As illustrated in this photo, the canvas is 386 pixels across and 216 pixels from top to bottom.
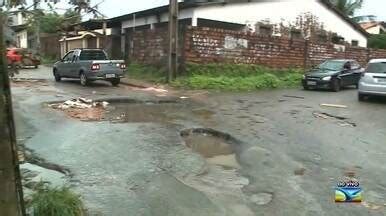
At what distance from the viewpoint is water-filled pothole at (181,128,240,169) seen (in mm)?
8281

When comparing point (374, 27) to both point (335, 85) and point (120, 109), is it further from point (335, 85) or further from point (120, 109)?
point (120, 109)

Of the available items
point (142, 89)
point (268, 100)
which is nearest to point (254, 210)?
point (268, 100)

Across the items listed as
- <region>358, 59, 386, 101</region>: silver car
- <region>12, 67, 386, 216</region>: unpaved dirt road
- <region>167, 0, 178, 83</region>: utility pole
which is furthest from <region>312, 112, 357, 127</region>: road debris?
<region>167, 0, 178, 83</region>: utility pole

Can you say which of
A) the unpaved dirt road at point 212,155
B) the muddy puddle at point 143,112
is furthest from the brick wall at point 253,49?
the muddy puddle at point 143,112

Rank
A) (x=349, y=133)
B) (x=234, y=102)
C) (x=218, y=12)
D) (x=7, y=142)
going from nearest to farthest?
1. (x=7, y=142)
2. (x=349, y=133)
3. (x=234, y=102)
4. (x=218, y=12)

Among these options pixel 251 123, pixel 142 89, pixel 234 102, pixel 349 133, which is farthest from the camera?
pixel 142 89

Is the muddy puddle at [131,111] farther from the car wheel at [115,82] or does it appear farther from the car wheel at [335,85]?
the car wheel at [335,85]

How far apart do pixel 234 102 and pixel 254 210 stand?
1073cm

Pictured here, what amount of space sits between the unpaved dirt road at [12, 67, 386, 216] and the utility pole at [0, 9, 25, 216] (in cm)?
189

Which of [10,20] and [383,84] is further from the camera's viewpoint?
[383,84]

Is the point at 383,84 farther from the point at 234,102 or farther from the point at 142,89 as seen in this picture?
the point at 142,89

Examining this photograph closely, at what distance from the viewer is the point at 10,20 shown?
3646mm

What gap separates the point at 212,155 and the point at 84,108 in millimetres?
6145

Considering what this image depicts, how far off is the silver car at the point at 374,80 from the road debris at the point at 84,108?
885cm
